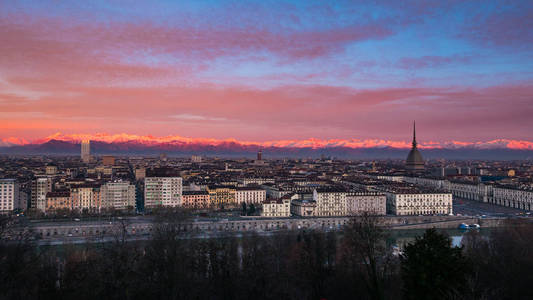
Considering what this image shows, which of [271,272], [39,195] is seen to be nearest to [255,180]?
[39,195]

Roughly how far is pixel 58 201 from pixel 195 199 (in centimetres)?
1048

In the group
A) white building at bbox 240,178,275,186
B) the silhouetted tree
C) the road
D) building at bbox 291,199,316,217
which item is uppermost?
the silhouetted tree

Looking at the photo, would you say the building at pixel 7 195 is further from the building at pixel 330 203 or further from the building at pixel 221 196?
the building at pixel 330 203

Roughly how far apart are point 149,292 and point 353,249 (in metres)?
6.94

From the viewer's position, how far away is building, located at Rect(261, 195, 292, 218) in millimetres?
36562

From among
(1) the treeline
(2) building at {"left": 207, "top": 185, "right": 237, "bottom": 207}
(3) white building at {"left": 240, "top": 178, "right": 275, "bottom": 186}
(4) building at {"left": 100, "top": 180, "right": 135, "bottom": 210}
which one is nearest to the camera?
(1) the treeline

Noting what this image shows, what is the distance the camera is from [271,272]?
1697cm

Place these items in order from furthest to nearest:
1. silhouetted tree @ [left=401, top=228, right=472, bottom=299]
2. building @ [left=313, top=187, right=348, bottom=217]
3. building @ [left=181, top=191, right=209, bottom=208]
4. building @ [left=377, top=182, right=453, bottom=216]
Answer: building @ [left=181, top=191, right=209, bottom=208] → building @ [left=377, top=182, right=453, bottom=216] → building @ [left=313, top=187, right=348, bottom=217] → silhouetted tree @ [left=401, top=228, right=472, bottom=299]

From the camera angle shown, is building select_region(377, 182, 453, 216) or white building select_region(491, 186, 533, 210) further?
white building select_region(491, 186, 533, 210)

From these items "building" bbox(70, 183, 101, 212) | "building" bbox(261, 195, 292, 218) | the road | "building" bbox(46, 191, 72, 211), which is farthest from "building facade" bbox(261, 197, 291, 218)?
"building" bbox(46, 191, 72, 211)

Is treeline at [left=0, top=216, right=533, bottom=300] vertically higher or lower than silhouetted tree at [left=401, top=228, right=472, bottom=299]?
lower

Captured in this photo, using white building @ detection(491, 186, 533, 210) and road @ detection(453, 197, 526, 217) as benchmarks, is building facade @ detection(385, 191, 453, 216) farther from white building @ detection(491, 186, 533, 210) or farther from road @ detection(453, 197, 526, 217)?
white building @ detection(491, 186, 533, 210)

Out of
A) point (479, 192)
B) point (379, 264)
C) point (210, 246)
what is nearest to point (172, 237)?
point (210, 246)

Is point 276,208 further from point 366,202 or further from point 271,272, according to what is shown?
point 271,272
